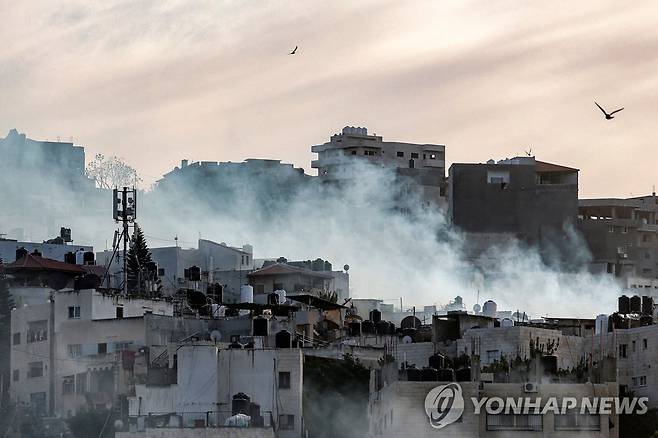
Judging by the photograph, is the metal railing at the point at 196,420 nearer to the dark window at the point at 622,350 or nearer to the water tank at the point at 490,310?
the dark window at the point at 622,350

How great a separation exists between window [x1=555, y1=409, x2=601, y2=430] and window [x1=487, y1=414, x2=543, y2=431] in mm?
641

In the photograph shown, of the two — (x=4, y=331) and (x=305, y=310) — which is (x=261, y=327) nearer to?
(x=305, y=310)

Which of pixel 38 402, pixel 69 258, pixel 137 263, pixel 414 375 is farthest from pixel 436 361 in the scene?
pixel 69 258

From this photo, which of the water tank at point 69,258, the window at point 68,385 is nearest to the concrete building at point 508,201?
the water tank at point 69,258

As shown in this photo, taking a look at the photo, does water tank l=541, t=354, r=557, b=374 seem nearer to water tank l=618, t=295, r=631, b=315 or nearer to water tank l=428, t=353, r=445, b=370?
water tank l=428, t=353, r=445, b=370

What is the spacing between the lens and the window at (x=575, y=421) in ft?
271

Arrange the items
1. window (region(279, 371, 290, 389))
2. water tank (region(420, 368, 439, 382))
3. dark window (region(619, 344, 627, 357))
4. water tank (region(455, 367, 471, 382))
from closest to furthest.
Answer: water tank (region(420, 368, 439, 382)), water tank (region(455, 367, 471, 382)), window (region(279, 371, 290, 389)), dark window (region(619, 344, 627, 357))

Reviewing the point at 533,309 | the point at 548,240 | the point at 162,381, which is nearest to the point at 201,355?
the point at 162,381

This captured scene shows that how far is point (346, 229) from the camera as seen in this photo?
164 metres

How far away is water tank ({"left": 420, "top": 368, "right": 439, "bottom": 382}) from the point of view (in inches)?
3359

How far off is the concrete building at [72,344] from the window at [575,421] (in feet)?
82.2

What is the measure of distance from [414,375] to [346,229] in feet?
253

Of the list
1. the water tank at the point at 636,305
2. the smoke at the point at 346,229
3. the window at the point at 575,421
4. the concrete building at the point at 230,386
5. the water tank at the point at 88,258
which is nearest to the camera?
the window at the point at 575,421

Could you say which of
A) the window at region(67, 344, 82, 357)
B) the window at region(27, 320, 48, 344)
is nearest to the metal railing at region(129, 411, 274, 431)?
the window at region(67, 344, 82, 357)
